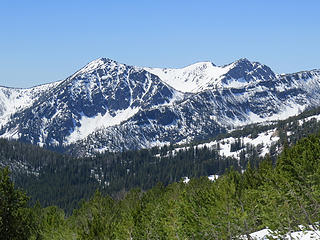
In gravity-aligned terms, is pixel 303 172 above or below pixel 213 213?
above

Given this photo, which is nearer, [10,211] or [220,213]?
[220,213]

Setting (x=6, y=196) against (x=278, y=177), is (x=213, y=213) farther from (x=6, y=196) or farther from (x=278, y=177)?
(x=6, y=196)

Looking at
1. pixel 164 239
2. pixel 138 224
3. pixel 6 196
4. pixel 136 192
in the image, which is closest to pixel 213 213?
pixel 164 239

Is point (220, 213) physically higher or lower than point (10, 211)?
lower

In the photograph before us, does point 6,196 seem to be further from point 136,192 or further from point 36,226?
point 136,192

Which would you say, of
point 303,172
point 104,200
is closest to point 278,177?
point 303,172

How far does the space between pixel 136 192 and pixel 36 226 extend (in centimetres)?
5049

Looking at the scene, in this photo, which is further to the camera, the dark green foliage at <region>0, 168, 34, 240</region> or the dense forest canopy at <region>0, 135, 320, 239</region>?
the dark green foliage at <region>0, 168, 34, 240</region>

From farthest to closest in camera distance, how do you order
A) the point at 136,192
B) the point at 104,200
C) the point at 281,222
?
the point at 136,192 → the point at 104,200 → the point at 281,222

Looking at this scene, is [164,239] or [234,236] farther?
[164,239]

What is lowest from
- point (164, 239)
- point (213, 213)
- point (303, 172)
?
point (164, 239)

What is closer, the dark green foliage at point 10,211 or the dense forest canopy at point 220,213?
the dense forest canopy at point 220,213

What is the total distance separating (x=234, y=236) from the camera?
40625 millimetres

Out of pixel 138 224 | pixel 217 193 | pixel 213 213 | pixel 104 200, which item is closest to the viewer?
pixel 213 213
